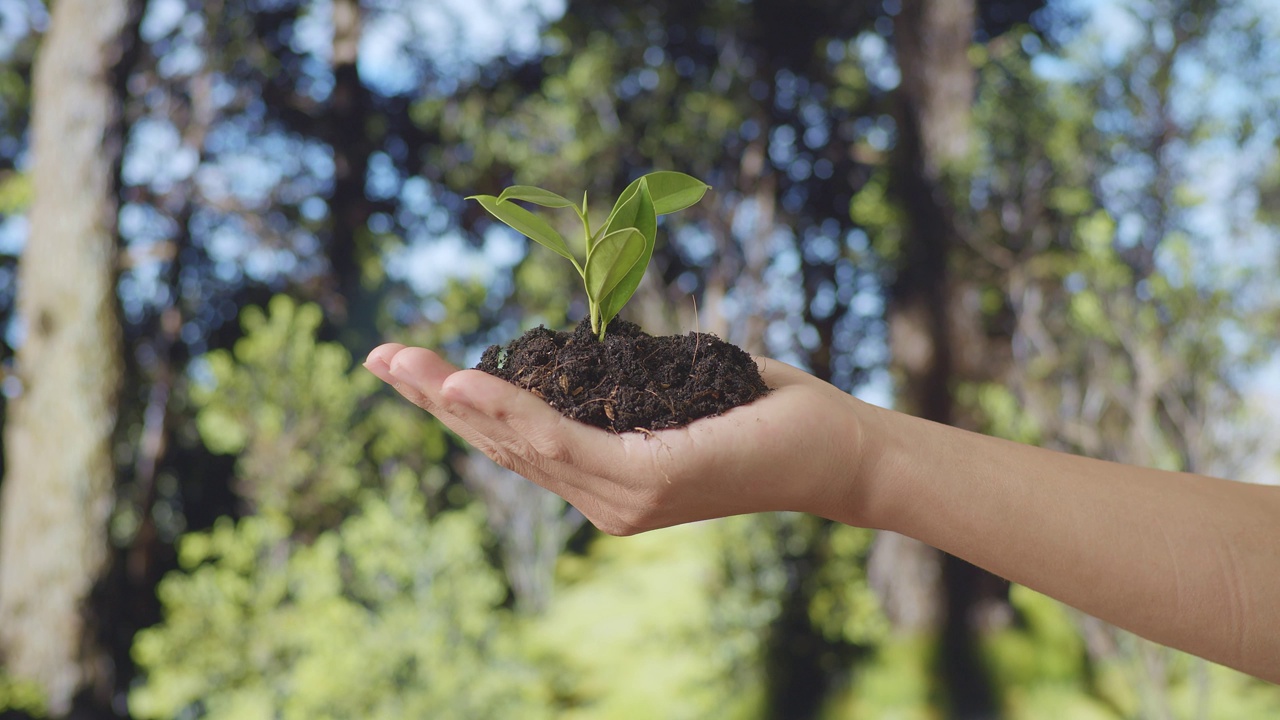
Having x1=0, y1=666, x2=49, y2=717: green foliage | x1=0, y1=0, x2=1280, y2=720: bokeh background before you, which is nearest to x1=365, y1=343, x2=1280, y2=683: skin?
x1=0, y1=0, x2=1280, y2=720: bokeh background

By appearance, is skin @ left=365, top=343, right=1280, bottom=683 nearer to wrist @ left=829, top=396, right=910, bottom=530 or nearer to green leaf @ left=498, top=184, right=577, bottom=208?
wrist @ left=829, top=396, right=910, bottom=530

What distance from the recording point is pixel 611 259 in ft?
3.09

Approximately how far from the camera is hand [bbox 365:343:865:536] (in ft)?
2.49

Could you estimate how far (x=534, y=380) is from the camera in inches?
36.0

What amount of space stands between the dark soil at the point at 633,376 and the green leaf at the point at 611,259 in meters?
0.06

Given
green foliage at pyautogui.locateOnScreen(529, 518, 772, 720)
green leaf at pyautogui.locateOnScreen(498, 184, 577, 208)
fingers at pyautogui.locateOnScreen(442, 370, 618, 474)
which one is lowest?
green foliage at pyautogui.locateOnScreen(529, 518, 772, 720)

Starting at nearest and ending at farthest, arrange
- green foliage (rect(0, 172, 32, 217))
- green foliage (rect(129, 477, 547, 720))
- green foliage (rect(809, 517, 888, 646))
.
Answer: green foliage (rect(129, 477, 547, 720)) → green foliage (rect(809, 517, 888, 646)) → green foliage (rect(0, 172, 32, 217))

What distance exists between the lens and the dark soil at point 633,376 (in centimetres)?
87

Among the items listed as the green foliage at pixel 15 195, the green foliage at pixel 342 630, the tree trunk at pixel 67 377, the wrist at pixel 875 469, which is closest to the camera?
the wrist at pixel 875 469

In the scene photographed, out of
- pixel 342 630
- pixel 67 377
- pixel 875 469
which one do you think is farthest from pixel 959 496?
pixel 67 377

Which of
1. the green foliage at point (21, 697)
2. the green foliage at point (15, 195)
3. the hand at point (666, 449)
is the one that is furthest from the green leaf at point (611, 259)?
the green foliage at point (15, 195)

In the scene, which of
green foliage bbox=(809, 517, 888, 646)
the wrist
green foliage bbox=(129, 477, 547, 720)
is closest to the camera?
the wrist

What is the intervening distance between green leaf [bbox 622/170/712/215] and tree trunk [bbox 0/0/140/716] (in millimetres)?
2180

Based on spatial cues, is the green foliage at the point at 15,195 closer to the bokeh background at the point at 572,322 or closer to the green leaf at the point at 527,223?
the bokeh background at the point at 572,322
